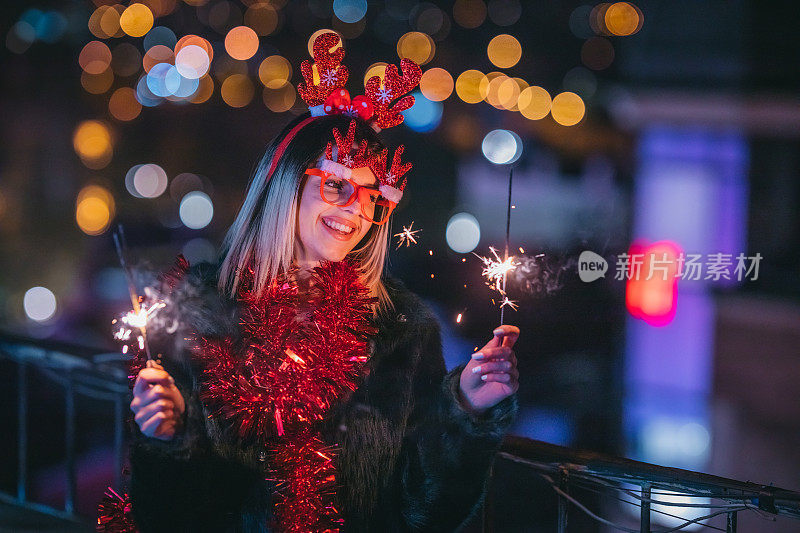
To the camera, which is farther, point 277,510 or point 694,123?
point 694,123

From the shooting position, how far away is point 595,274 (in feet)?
5.89

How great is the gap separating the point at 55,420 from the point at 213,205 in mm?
1853

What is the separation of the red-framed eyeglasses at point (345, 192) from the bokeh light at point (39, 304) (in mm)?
5479

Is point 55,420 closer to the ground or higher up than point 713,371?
closer to the ground

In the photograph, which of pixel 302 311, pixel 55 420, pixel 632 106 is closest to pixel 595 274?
pixel 302 311

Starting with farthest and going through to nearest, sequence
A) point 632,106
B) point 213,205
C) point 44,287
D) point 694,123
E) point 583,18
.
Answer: point 44,287 → point 213,205 → point 632,106 → point 694,123 → point 583,18

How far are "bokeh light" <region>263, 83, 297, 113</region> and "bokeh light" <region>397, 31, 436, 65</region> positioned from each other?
0.46 m

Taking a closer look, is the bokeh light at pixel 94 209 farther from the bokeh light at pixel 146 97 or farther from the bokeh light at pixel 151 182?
the bokeh light at pixel 146 97

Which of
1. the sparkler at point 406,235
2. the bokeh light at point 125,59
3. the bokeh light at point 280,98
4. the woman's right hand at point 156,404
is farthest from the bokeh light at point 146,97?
the woman's right hand at point 156,404

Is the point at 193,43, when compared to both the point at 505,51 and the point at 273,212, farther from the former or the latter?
the point at 273,212

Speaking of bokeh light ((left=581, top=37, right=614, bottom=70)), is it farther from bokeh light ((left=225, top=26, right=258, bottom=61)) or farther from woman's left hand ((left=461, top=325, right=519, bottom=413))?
woman's left hand ((left=461, top=325, right=519, bottom=413))

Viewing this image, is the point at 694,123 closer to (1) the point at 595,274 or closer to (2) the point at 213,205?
(1) the point at 595,274

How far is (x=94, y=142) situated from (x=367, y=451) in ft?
13.6

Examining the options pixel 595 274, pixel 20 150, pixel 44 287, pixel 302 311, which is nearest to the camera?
pixel 302 311
